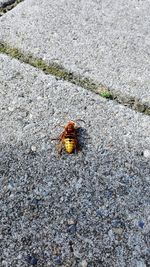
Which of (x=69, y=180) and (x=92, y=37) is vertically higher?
(x=92, y=37)

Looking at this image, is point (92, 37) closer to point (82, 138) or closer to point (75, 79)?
point (75, 79)

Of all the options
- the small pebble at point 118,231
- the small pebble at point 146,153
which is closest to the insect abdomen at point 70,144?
the small pebble at point 146,153

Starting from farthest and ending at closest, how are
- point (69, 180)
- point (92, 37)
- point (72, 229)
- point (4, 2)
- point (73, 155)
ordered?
point (4, 2) → point (92, 37) → point (73, 155) → point (69, 180) → point (72, 229)

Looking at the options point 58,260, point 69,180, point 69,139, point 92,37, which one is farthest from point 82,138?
point 92,37

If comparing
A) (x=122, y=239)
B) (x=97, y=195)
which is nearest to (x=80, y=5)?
(x=97, y=195)

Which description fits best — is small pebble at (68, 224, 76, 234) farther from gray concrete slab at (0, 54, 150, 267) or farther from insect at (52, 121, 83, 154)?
insect at (52, 121, 83, 154)

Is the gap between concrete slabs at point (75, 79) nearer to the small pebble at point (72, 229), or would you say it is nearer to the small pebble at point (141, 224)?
the small pebble at point (141, 224)

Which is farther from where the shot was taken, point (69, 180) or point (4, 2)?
point (4, 2)
